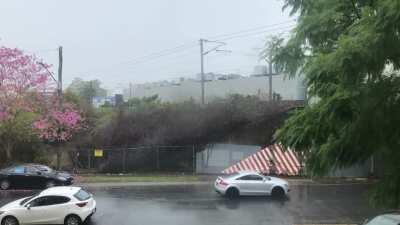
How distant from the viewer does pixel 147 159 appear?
52250 mm

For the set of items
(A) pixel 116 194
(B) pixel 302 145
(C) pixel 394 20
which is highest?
(C) pixel 394 20

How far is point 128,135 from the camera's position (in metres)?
54.1

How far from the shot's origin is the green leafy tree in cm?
834

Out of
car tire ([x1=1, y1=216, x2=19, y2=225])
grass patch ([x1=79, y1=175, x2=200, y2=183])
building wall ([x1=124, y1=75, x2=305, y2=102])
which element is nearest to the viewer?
car tire ([x1=1, y1=216, x2=19, y2=225])

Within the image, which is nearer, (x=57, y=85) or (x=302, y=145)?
(x=302, y=145)

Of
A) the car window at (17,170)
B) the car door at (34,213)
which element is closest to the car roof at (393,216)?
the car door at (34,213)

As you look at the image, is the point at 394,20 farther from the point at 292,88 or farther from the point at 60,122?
the point at 292,88

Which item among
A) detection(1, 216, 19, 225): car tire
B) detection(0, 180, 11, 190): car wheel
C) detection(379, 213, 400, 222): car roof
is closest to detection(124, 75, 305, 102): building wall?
detection(0, 180, 11, 190): car wheel

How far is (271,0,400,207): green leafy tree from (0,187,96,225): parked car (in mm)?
13996

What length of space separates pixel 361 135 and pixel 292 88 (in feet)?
234

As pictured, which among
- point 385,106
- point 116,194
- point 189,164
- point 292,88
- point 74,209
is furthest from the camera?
point 292,88

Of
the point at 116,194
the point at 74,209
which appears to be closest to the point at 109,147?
the point at 116,194

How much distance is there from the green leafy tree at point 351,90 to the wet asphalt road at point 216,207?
14.8 m

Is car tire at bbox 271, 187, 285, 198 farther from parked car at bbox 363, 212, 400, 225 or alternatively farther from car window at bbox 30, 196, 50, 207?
parked car at bbox 363, 212, 400, 225
